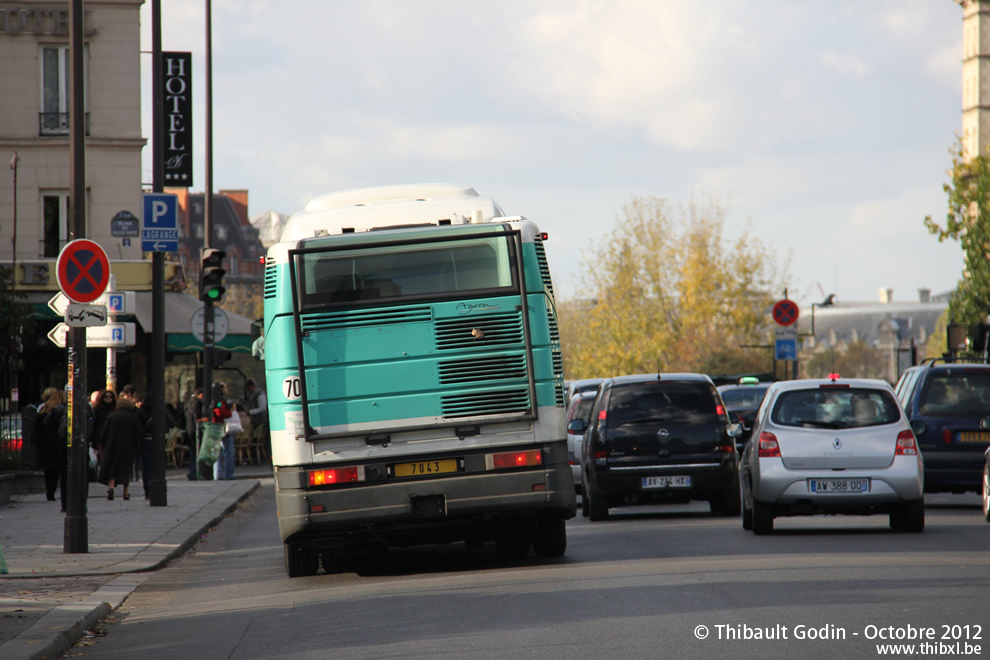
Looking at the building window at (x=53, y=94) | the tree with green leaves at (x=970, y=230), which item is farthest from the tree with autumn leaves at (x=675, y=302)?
the building window at (x=53, y=94)

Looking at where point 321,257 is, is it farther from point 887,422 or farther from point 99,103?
point 99,103

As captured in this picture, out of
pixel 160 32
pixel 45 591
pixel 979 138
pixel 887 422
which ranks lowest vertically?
pixel 45 591

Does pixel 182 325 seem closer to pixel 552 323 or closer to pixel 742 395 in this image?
pixel 742 395

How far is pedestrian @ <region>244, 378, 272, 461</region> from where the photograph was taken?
116 feet

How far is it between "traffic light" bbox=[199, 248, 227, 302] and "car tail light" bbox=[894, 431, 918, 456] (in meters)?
13.5

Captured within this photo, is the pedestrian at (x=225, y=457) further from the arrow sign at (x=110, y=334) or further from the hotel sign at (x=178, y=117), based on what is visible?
the hotel sign at (x=178, y=117)

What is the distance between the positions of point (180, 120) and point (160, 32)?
47.2 ft

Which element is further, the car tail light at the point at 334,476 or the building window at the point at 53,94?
the building window at the point at 53,94

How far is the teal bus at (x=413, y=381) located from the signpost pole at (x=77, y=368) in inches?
135

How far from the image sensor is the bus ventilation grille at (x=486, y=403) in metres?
13.0

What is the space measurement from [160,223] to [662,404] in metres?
7.94

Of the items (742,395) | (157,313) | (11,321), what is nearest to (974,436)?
(157,313)

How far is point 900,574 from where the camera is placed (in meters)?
11.8

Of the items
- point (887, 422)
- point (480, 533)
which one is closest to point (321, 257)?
point (480, 533)
